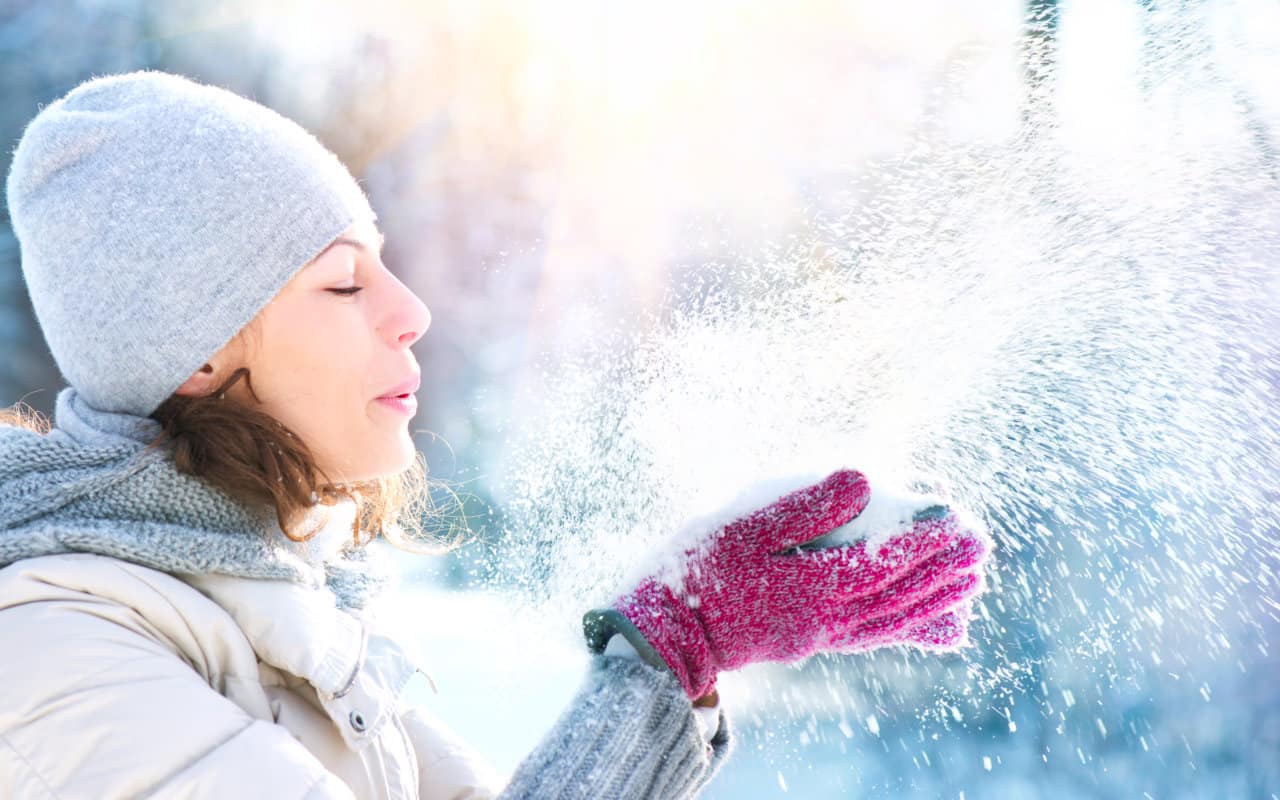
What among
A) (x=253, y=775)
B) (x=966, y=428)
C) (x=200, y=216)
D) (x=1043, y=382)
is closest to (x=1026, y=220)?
(x=1043, y=382)

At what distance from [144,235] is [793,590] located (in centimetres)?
103

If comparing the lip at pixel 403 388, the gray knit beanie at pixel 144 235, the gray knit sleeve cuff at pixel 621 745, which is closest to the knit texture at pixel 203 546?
the gray knit sleeve cuff at pixel 621 745

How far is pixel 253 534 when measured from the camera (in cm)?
125

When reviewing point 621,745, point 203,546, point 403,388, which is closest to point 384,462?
point 403,388

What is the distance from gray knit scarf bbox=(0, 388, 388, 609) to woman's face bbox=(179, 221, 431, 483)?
145 mm

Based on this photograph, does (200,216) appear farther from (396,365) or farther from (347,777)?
(347,777)

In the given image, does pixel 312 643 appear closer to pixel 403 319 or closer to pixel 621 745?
pixel 621 745

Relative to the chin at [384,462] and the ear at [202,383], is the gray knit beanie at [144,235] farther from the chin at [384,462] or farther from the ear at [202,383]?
the chin at [384,462]

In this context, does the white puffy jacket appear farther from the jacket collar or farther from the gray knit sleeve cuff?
the gray knit sleeve cuff

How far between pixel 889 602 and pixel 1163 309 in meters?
3.58

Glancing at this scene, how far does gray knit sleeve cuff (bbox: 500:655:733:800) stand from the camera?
1.08 m

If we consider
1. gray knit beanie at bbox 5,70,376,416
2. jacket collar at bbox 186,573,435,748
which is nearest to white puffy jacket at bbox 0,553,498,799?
jacket collar at bbox 186,573,435,748

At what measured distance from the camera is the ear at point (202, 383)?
135cm

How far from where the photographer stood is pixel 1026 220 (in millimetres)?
4102
